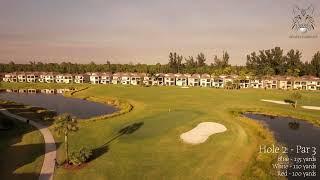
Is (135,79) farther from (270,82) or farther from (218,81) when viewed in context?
(270,82)

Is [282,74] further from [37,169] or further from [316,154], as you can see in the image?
[37,169]

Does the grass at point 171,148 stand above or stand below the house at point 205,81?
below

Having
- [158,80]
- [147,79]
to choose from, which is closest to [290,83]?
[158,80]

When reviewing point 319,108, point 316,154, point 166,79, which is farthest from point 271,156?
point 166,79

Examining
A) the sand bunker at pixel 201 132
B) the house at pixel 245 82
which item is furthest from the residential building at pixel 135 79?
the sand bunker at pixel 201 132

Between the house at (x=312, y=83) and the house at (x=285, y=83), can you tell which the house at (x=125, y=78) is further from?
the house at (x=312, y=83)

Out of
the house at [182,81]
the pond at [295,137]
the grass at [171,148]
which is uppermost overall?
the house at [182,81]

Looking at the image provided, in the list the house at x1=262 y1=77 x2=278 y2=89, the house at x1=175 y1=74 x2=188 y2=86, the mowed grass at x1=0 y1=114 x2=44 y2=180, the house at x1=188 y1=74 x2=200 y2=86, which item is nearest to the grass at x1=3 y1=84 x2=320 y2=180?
the mowed grass at x1=0 y1=114 x2=44 y2=180
